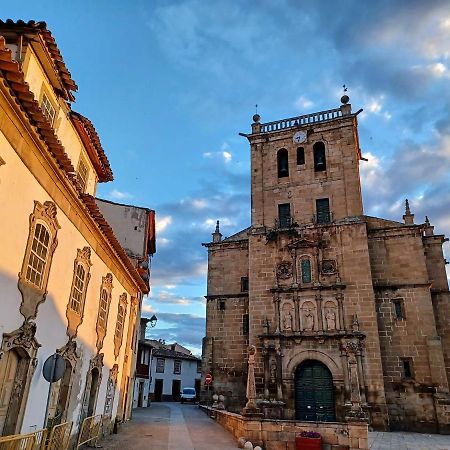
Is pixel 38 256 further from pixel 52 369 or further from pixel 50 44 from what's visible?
pixel 50 44

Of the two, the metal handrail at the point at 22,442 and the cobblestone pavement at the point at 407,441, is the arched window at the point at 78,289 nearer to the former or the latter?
the metal handrail at the point at 22,442

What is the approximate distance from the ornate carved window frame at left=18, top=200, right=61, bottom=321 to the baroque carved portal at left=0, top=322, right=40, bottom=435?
380 mm

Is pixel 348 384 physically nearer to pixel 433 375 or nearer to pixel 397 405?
pixel 397 405

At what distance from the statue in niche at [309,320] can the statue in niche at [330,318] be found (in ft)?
2.87

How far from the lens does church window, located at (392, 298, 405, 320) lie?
23219 millimetres

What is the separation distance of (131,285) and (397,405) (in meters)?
15.7

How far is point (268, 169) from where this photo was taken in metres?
29.0

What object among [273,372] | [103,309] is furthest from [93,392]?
[273,372]

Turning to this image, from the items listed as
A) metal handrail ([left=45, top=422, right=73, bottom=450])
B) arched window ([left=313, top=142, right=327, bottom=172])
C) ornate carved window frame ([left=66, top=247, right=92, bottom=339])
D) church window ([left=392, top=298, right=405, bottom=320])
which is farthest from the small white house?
metal handrail ([left=45, top=422, right=73, bottom=450])

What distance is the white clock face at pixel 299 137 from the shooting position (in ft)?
94.1

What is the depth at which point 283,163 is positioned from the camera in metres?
29.1

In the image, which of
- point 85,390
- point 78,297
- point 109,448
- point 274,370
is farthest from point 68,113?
point 274,370

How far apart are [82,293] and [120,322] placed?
5.51 meters

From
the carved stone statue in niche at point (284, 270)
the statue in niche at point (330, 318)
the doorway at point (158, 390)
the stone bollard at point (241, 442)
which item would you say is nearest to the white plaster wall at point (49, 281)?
the stone bollard at point (241, 442)
